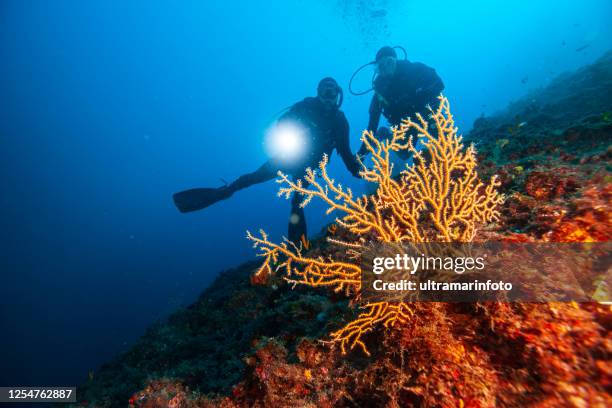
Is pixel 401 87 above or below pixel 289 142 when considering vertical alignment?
above

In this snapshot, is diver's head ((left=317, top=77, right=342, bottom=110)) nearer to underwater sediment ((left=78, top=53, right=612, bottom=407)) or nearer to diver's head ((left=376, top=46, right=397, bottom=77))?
diver's head ((left=376, top=46, right=397, bottom=77))

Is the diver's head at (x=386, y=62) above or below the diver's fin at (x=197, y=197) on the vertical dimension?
above

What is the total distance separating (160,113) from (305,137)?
13979 centimetres

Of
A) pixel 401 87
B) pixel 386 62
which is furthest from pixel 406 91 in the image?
pixel 386 62

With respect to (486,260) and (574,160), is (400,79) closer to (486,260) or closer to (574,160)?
(574,160)

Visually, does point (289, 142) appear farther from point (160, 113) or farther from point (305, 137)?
point (160, 113)

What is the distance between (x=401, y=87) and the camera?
9422 millimetres

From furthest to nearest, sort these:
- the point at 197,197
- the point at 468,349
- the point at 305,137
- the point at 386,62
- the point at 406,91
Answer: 1. the point at 197,197
2. the point at 305,137
3. the point at 406,91
4. the point at 386,62
5. the point at 468,349

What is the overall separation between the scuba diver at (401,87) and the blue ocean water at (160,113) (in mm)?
36683

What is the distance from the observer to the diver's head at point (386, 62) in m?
9.17

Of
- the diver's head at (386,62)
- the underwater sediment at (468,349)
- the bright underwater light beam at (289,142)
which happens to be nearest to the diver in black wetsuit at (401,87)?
the diver's head at (386,62)

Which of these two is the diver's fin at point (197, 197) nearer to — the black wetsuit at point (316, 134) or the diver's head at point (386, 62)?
the black wetsuit at point (316, 134)

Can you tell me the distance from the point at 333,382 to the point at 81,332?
49863 millimetres

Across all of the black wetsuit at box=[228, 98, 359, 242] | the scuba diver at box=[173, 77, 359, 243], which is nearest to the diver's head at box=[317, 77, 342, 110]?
the scuba diver at box=[173, 77, 359, 243]
